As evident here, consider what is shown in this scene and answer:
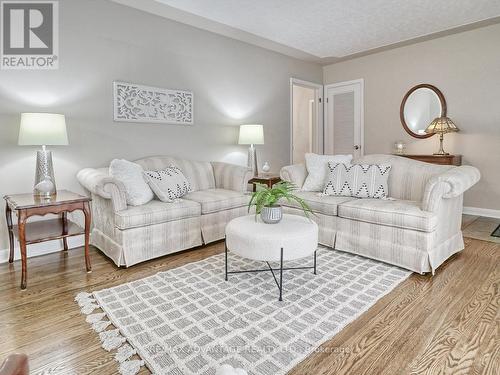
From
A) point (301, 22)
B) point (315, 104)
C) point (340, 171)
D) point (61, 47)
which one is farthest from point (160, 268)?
point (315, 104)

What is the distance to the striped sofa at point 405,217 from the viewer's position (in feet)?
8.29

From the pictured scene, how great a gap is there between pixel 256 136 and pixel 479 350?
3328mm

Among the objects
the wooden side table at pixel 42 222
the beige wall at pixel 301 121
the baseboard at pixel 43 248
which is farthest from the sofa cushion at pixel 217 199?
the beige wall at pixel 301 121

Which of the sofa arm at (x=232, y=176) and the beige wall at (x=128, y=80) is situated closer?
the beige wall at (x=128, y=80)

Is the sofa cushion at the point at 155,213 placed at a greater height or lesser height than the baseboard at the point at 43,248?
greater

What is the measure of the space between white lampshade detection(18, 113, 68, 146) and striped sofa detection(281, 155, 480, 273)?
235 centimetres

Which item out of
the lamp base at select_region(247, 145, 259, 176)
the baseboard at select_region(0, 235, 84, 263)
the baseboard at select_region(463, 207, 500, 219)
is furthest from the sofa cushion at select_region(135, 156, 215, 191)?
the baseboard at select_region(463, 207, 500, 219)

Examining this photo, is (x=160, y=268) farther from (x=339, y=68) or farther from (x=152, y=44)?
(x=339, y=68)

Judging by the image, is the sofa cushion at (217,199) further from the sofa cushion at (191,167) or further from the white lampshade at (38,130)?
the white lampshade at (38,130)

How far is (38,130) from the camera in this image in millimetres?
2580

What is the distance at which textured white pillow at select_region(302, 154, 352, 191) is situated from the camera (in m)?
3.60

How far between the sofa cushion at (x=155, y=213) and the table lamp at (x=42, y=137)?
644 millimetres

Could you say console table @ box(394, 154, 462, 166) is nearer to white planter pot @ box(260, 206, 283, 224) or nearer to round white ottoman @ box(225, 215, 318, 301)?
round white ottoman @ box(225, 215, 318, 301)

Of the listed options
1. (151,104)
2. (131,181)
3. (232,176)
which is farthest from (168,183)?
(151,104)
